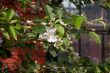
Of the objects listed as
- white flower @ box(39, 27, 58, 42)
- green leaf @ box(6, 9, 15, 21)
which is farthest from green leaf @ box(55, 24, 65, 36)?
green leaf @ box(6, 9, 15, 21)

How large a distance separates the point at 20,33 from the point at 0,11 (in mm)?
134

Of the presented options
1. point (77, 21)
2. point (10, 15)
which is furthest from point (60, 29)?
point (10, 15)

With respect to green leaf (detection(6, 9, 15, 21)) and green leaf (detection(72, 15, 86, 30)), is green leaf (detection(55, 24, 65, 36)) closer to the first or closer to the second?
green leaf (detection(72, 15, 86, 30))

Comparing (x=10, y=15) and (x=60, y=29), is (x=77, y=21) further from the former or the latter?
(x=10, y=15)

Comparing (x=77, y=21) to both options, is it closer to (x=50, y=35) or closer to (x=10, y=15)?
(x=50, y=35)

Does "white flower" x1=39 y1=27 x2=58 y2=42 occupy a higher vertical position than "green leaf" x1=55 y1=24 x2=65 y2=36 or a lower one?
lower

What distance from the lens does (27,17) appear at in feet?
7.04

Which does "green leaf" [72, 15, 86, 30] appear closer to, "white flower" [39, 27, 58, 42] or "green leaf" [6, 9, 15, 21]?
"white flower" [39, 27, 58, 42]

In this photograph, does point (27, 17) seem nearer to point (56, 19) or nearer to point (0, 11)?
point (0, 11)

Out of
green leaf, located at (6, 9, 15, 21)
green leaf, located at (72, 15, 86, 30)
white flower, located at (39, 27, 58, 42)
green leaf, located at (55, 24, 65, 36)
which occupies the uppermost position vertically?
green leaf, located at (6, 9, 15, 21)

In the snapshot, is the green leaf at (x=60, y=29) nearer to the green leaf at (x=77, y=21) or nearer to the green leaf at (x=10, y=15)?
the green leaf at (x=77, y=21)

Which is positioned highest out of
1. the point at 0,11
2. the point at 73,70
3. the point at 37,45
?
the point at 0,11

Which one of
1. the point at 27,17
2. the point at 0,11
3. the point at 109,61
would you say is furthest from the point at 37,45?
the point at 0,11

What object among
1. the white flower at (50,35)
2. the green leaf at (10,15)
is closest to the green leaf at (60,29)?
the white flower at (50,35)
